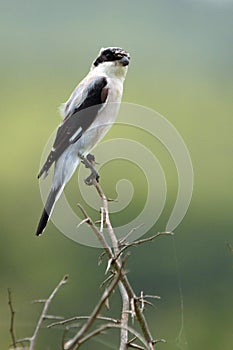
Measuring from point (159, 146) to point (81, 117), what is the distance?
5.91 meters

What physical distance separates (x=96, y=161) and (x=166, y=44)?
25.5 meters

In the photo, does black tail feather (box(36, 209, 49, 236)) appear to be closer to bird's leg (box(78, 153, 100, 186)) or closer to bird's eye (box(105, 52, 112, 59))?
bird's leg (box(78, 153, 100, 186))

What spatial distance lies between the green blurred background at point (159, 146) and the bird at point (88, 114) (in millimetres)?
1006

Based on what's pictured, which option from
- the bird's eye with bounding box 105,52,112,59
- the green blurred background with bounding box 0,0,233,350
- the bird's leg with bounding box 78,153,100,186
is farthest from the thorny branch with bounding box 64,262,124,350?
the bird's eye with bounding box 105,52,112,59

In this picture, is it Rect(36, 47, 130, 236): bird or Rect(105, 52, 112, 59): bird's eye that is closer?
Rect(36, 47, 130, 236): bird

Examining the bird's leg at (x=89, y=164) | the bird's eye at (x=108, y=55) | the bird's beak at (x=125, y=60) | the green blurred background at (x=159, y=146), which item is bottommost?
the bird's leg at (x=89, y=164)

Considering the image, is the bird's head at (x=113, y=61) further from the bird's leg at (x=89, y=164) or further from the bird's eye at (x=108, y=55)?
the bird's leg at (x=89, y=164)

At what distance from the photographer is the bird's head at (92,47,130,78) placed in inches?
129

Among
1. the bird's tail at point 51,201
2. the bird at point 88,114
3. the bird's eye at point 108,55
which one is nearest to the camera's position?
the bird's tail at point 51,201

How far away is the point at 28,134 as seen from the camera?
21.9 m

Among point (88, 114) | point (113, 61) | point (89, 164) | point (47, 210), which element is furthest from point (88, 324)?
point (113, 61)

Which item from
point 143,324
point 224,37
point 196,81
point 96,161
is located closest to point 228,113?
point 196,81

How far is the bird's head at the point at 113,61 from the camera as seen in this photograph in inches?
129

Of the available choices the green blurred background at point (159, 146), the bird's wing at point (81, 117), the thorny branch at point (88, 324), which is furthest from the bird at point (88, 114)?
the thorny branch at point (88, 324)
